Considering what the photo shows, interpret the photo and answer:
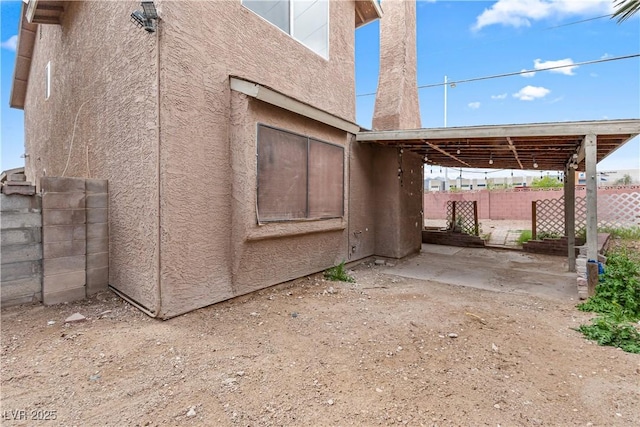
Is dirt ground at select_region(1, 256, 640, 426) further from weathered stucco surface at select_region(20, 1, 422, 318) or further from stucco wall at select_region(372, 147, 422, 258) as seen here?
stucco wall at select_region(372, 147, 422, 258)

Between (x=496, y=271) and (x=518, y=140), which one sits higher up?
(x=518, y=140)

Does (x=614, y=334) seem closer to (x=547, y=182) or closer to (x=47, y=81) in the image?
(x=47, y=81)

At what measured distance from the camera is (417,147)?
781 centimetres

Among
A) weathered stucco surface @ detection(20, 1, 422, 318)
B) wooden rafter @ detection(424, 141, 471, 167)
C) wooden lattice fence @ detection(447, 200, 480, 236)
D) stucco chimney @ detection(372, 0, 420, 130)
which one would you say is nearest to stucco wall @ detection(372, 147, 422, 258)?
wooden rafter @ detection(424, 141, 471, 167)

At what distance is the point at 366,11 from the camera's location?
327 inches

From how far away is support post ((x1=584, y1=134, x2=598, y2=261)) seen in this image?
4.86m

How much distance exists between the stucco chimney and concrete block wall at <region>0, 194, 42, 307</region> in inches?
311

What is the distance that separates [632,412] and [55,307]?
5.95 meters

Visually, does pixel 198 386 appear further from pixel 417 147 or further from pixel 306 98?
pixel 417 147

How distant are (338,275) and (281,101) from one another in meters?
3.32

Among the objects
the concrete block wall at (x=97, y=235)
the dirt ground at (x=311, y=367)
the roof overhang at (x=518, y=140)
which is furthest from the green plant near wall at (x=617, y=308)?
the concrete block wall at (x=97, y=235)

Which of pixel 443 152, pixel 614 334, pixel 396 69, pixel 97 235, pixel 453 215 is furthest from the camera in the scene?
pixel 453 215

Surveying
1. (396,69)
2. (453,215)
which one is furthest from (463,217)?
(396,69)

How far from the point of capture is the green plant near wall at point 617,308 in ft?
11.0
